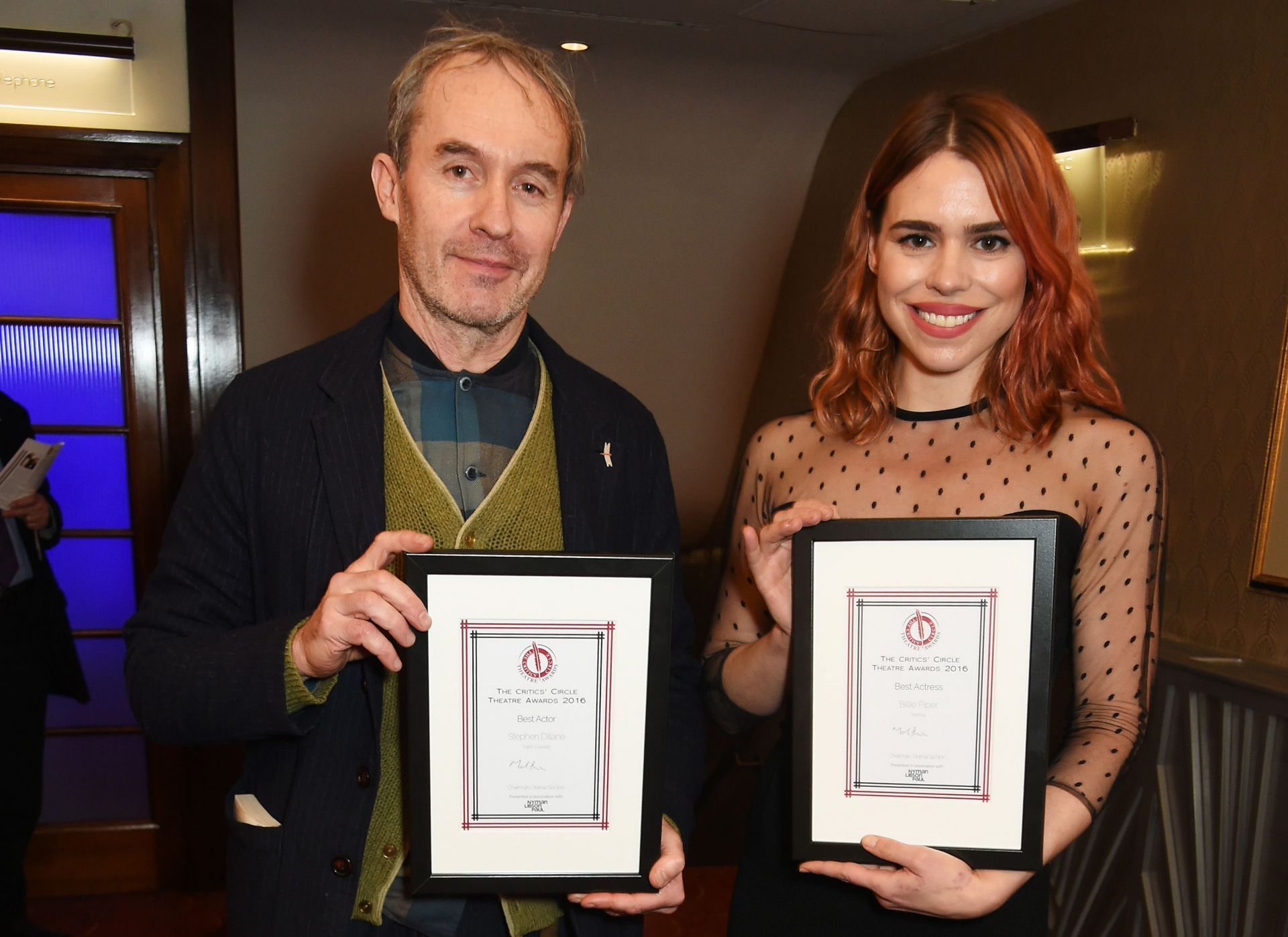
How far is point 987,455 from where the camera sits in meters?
1.57

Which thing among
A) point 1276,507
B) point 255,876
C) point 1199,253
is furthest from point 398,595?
point 1199,253

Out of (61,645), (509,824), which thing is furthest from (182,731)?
(61,645)

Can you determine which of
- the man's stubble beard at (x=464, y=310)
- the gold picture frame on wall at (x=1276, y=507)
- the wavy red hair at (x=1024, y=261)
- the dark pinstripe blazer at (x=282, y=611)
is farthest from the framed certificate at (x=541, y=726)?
the gold picture frame on wall at (x=1276, y=507)

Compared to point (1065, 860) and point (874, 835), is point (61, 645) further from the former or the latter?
point (1065, 860)

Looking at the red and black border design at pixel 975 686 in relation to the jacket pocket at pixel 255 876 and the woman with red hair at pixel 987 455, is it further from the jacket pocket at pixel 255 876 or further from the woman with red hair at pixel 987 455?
the jacket pocket at pixel 255 876

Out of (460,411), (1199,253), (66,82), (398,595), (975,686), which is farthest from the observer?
(66,82)

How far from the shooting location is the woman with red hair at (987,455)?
146cm

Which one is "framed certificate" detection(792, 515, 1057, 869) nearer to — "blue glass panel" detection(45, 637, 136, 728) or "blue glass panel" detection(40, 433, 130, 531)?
"blue glass panel" detection(40, 433, 130, 531)

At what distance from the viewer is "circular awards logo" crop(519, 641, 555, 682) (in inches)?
49.6

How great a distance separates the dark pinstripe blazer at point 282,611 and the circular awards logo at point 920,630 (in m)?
→ 0.37

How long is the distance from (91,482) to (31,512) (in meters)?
0.68

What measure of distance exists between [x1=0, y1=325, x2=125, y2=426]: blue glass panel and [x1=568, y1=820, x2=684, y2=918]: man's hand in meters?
3.42

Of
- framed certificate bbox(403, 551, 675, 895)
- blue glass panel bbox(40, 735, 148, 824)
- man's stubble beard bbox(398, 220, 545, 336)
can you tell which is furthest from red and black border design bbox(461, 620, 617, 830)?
blue glass panel bbox(40, 735, 148, 824)
